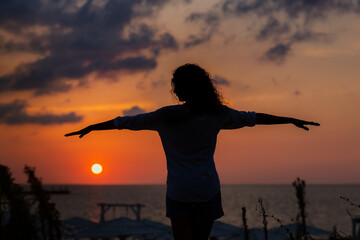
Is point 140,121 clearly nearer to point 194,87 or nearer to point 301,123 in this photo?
point 194,87

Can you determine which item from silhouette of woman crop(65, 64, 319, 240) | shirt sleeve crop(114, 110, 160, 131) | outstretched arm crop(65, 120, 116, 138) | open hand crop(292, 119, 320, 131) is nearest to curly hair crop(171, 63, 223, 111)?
silhouette of woman crop(65, 64, 319, 240)

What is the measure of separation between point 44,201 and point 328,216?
76566 millimetres

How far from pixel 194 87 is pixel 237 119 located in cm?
33

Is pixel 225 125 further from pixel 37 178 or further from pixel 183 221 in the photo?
pixel 37 178

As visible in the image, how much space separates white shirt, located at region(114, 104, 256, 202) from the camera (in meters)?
2.57

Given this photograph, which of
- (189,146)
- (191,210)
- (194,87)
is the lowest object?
(191,210)

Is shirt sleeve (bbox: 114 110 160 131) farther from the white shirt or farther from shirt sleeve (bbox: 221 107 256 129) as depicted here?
shirt sleeve (bbox: 221 107 256 129)

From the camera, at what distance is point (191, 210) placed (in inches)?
103

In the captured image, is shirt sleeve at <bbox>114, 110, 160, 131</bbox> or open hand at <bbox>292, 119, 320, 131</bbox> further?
open hand at <bbox>292, 119, 320, 131</bbox>

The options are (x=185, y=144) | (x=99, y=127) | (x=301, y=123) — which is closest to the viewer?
(x=185, y=144)

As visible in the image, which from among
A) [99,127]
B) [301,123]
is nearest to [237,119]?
[301,123]

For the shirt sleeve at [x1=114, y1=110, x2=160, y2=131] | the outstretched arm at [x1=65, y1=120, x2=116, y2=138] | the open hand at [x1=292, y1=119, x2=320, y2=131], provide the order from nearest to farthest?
the shirt sleeve at [x1=114, y1=110, x2=160, y2=131] < the outstretched arm at [x1=65, y1=120, x2=116, y2=138] < the open hand at [x1=292, y1=119, x2=320, y2=131]

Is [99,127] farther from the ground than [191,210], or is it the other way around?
[99,127]

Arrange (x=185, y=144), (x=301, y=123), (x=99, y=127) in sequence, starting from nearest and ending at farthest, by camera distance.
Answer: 1. (x=185, y=144)
2. (x=99, y=127)
3. (x=301, y=123)
